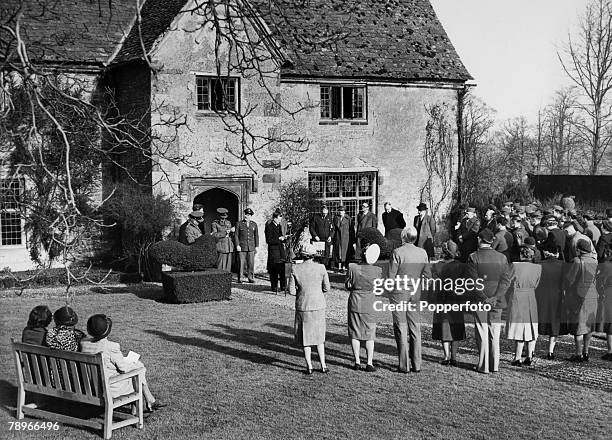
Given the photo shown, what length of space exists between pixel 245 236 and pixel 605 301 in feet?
30.4

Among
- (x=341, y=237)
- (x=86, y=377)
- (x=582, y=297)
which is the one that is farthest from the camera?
(x=341, y=237)

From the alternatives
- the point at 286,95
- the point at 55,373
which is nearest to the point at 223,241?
the point at 286,95

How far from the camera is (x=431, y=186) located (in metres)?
24.3

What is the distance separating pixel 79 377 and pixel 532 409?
523 centimetres

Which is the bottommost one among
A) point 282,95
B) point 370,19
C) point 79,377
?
point 79,377

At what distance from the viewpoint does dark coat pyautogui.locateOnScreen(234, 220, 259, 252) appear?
18594mm

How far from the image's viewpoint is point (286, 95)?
2203 cm

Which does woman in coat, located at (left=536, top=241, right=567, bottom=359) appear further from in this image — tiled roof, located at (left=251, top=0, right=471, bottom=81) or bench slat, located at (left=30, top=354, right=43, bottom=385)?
tiled roof, located at (left=251, top=0, right=471, bottom=81)

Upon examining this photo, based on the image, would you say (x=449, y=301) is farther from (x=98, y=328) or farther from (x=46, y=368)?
(x=46, y=368)

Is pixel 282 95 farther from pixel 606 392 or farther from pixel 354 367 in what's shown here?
pixel 606 392

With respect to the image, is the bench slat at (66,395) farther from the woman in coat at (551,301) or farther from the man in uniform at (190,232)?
the man in uniform at (190,232)

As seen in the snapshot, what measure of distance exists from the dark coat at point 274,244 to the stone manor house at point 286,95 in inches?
67.4

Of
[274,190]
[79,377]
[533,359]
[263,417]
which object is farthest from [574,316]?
[274,190]

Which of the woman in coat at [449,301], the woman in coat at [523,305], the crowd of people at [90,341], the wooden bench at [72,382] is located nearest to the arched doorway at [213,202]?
the woman in coat at [449,301]
